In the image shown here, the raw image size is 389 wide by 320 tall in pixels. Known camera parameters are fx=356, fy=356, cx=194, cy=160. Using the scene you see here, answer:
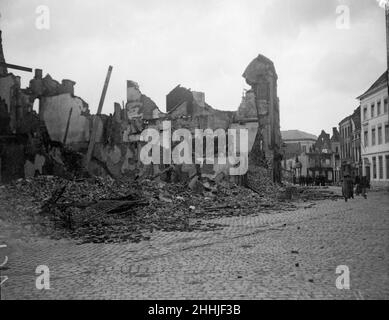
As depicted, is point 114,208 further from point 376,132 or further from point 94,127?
point 376,132

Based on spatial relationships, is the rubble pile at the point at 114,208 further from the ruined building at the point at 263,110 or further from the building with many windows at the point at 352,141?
the building with many windows at the point at 352,141

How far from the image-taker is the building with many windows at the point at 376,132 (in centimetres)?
3153

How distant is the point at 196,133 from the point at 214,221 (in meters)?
13.9

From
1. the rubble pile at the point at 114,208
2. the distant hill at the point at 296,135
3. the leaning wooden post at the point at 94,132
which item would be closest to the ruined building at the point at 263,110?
the rubble pile at the point at 114,208

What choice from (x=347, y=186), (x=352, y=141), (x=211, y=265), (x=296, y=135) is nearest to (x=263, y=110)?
(x=347, y=186)

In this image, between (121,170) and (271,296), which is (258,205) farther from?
(271,296)

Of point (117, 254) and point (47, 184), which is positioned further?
point (47, 184)

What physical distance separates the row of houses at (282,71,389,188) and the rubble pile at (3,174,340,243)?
7608 millimetres

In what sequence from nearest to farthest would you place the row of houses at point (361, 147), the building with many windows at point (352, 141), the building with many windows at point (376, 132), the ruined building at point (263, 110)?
the ruined building at point (263, 110) < the building with many windows at point (376, 132) < the row of houses at point (361, 147) < the building with many windows at point (352, 141)

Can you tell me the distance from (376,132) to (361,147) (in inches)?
201

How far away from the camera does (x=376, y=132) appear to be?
33.8 metres

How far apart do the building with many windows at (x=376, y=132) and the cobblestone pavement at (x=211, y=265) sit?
2668 centimetres

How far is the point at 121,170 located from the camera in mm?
18422
